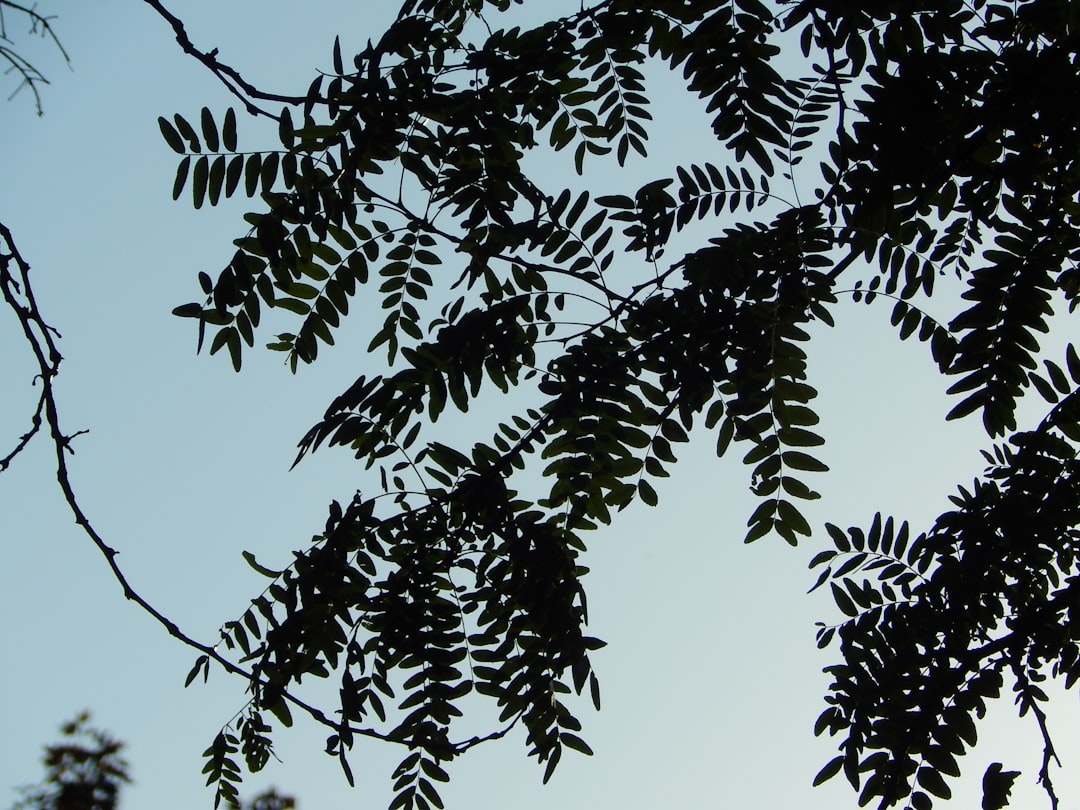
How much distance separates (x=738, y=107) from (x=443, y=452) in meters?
1.19

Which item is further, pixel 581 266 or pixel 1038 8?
pixel 581 266

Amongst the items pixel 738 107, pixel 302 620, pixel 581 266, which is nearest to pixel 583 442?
pixel 581 266

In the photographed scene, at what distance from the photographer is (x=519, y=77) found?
2584 mm

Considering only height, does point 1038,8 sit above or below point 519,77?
below

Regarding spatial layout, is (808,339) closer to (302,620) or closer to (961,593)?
(961,593)

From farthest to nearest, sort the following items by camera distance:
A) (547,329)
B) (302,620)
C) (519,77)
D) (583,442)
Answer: (519,77)
(547,329)
(583,442)
(302,620)

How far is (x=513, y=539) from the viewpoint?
2088 mm

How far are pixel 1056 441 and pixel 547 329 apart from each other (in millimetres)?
1342

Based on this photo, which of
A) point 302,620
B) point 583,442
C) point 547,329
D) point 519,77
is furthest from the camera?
point 519,77

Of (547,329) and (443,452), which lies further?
(547,329)

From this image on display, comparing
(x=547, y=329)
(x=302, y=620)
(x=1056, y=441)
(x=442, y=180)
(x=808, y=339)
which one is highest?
(x=442, y=180)

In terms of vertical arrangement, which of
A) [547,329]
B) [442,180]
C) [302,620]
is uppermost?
[442,180]

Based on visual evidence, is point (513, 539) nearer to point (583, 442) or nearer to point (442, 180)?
point (583, 442)

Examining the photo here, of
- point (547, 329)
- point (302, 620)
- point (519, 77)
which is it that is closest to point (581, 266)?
point (547, 329)
